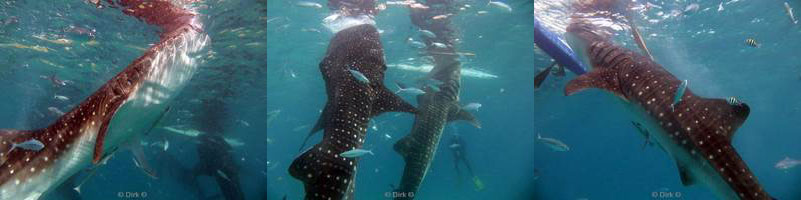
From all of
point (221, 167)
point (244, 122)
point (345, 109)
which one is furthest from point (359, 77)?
point (244, 122)

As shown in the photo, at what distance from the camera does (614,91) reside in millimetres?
3730

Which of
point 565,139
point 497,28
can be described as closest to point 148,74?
point 497,28

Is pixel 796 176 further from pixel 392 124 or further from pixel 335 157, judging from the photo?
pixel 392 124

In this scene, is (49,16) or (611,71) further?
(49,16)

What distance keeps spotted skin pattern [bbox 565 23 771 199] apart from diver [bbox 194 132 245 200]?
14.3 m

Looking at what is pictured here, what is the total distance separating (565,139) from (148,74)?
49881mm

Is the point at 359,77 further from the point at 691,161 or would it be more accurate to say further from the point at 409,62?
the point at 409,62

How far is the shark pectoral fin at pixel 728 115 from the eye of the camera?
2814 mm

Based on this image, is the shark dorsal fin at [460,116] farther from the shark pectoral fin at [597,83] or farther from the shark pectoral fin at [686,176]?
the shark pectoral fin at [686,176]

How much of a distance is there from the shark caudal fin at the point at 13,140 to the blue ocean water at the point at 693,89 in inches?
192

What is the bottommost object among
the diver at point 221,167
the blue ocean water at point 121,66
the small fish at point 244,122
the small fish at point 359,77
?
the small fish at point 244,122

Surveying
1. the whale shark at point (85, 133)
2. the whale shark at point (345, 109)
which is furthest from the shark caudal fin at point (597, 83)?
the whale shark at point (85, 133)

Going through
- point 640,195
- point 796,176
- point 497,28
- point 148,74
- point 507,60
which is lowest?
point 640,195

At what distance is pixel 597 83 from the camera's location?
385 centimetres
